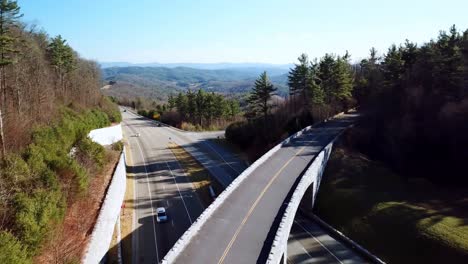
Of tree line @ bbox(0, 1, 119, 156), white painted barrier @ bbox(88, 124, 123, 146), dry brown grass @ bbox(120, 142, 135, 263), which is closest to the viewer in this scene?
tree line @ bbox(0, 1, 119, 156)

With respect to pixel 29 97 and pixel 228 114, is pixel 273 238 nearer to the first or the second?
pixel 29 97

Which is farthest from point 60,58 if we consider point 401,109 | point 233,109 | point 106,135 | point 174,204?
point 233,109

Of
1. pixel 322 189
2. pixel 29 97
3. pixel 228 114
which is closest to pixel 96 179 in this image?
pixel 29 97

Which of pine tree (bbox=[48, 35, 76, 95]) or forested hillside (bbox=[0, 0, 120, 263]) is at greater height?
pine tree (bbox=[48, 35, 76, 95])

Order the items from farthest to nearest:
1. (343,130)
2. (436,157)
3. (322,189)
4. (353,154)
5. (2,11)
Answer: (343,130), (353,154), (436,157), (322,189), (2,11)

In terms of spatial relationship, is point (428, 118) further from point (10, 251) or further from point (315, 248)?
point (10, 251)

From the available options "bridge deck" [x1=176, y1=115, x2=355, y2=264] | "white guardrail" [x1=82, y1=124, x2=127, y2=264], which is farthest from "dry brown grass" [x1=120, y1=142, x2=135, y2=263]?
"bridge deck" [x1=176, y1=115, x2=355, y2=264]

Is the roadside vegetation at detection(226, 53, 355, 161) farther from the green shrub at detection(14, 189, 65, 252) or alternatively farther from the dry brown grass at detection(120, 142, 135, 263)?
the green shrub at detection(14, 189, 65, 252)

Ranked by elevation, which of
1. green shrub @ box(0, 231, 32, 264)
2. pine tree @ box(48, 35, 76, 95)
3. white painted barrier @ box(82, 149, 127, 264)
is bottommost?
white painted barrier @ box(82, 149, 127, 264)
